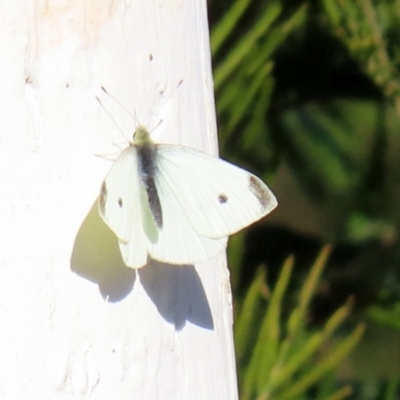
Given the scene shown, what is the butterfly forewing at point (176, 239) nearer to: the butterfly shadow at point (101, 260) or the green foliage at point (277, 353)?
the butterfly shadow at point (101, 260)

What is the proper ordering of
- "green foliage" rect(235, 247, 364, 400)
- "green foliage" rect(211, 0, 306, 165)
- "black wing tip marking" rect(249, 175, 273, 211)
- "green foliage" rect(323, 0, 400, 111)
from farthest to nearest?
"green foliage" rect(323, 0, 400, 111), "green foliage" rect(211, 0, 306, 165), "green foliage" rect(235, 247, 364, 400), "black wing tip marking" rect(249, 175, 273, 211)

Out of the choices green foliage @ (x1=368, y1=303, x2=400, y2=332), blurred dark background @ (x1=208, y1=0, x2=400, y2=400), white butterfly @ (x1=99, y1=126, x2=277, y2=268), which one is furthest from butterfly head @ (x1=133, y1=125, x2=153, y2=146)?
green foliage @ (x1=368, y1=303, x2=400, y2=332)

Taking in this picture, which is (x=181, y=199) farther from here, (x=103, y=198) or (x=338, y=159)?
(x=338, y=159)

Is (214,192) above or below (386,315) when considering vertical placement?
above

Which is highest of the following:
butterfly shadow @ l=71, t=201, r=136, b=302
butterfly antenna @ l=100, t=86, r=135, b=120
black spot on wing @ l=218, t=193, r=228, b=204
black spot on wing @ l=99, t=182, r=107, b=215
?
butterfly antenna @ l=100, t=86, r=135, b=120

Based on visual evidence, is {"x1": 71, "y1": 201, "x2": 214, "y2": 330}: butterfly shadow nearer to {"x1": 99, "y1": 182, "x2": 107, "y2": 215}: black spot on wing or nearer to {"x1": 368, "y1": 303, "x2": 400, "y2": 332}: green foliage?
{"x1": 99, "y1": 182, "x2": 107, "y2": 215}: black spot on wing

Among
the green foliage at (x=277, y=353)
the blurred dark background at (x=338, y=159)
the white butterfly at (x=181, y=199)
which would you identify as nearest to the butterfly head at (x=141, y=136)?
the white butterfly at (x=181, y=199)

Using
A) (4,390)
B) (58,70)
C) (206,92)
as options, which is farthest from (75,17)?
(4,390)

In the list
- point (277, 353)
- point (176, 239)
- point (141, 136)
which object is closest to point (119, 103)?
point (141, 136)

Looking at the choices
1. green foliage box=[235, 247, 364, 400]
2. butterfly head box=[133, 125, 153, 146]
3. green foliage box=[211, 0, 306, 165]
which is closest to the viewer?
butterfly head box=[133, 125, 153, 146]
